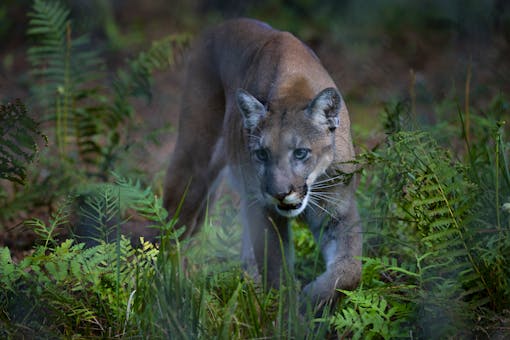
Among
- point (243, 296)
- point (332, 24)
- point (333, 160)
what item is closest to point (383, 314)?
point (243, 296)

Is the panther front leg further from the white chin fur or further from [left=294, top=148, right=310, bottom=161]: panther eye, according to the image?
[left=294, top=148, right=310, bottom=161]: panther eye

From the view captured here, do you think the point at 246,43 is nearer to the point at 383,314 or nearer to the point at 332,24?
the point at 383,314

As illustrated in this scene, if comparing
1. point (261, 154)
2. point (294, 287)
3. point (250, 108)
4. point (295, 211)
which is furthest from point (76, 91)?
point (294, 287)

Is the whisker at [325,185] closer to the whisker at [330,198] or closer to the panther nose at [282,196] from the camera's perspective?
the whisker at [330,198]

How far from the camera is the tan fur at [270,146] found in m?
4.29

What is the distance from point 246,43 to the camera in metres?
5.34

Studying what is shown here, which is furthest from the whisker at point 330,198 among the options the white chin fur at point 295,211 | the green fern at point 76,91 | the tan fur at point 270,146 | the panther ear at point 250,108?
the green fern at point 76,91

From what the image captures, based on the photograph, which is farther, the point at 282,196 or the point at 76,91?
the point at 76,91

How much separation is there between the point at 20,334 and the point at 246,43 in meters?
2.55

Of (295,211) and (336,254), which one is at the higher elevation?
(295,211)

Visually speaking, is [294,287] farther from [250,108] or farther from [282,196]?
[250,108]

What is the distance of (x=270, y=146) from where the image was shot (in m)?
4.33

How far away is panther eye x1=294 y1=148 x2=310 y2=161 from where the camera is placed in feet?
14.1

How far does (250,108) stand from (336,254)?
3.12ft
